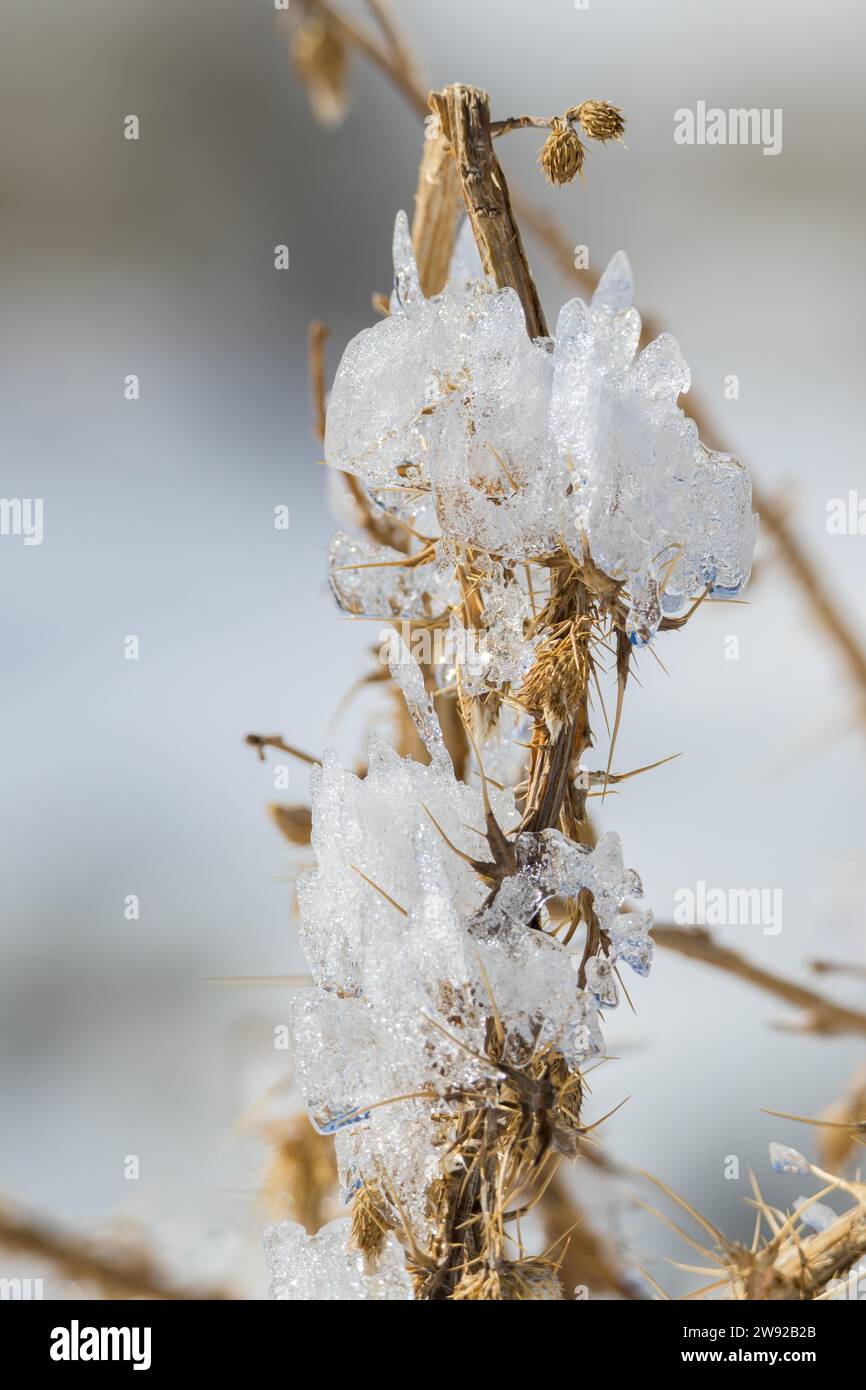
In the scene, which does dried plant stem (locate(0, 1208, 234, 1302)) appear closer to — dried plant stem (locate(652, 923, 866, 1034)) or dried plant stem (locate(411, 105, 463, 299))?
dried plant stem (locate(652, 923, 866, 1034))

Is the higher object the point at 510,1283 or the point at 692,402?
the point at 692,402

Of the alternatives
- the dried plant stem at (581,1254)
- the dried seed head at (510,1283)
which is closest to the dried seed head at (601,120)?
the dried seed head at (510,1283)

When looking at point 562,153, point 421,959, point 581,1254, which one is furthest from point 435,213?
point 581,1254

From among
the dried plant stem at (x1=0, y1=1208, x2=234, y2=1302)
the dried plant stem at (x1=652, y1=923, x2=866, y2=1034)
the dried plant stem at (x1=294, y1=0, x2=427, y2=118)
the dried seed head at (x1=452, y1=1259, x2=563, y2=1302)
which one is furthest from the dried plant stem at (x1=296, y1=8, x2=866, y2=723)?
the dried plant stem at (x1=0, y1=1208, x2=234, y2=1302)

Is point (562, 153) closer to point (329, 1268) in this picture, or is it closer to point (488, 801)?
point (488, 801)

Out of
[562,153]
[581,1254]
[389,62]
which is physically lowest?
[581,1254]

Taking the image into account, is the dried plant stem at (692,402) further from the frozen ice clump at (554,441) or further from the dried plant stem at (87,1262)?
the dried plant stem at (87,1262)

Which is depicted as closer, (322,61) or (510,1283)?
(510,1283)
